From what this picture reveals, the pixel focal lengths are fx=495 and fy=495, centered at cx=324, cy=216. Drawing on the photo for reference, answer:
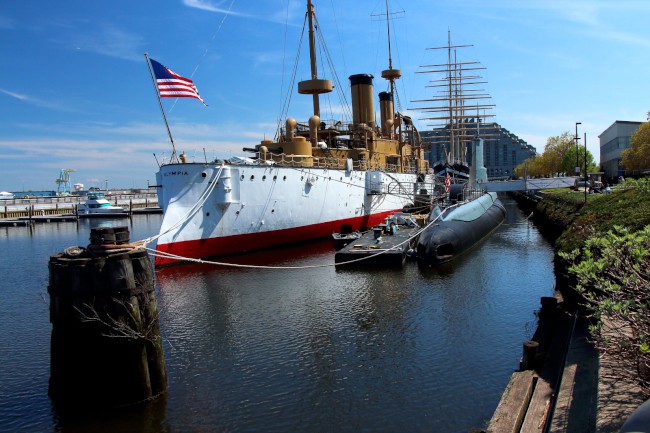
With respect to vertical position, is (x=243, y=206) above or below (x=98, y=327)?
above

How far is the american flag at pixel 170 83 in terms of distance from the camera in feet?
71.7

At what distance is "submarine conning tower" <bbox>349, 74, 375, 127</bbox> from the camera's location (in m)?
45.4

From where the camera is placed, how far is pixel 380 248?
2511 cm

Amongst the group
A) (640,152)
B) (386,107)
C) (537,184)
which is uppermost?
(386,107)

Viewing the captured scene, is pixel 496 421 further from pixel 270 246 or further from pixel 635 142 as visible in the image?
pixel 635 142

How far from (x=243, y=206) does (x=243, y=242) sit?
6.89ft

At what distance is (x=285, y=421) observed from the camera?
950cm

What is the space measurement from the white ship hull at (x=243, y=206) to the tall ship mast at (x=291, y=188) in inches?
2.0

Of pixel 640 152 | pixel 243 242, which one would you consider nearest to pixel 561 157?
pixel 640 152

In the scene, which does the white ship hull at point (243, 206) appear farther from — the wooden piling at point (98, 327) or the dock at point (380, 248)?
the wooden piling at point (98, 327)

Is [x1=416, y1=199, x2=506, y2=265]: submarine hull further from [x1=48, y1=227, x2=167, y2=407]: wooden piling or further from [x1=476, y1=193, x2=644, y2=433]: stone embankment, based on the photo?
[x1=48, y1=227, x2=167, y2=407]: wooden piling

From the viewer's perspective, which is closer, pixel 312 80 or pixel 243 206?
pixel 243 206

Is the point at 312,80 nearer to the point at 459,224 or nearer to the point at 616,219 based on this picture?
the point at 459,224

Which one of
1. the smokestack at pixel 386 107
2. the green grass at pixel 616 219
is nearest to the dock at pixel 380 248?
the green grass at pixel 616 219
